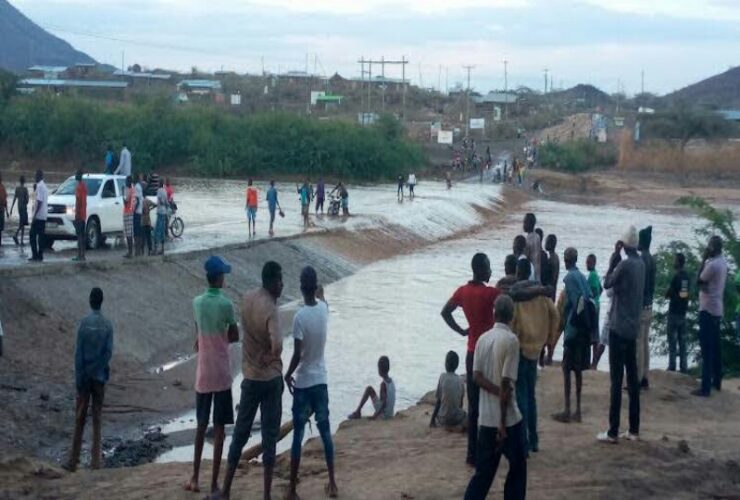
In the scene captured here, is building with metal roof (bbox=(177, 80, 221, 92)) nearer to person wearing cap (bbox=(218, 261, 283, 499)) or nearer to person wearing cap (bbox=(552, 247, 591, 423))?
person wearing cap (bbox=(552, 247, 591, 423))

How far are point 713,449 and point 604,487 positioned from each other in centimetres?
201

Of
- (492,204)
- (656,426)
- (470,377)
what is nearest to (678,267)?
(656,426)

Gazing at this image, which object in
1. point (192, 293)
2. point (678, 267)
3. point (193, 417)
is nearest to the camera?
point (678, 267)

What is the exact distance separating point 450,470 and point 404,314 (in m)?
17.9

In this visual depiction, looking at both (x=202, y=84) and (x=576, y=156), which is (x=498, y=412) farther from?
(x=202, y=84)

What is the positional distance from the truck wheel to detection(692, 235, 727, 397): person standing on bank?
1528cm

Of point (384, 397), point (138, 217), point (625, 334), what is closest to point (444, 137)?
point (138, 217)

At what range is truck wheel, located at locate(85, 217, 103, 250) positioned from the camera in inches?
1024

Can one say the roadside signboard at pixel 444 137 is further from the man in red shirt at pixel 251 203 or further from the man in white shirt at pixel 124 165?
the man in white shirt at pixel 124 165

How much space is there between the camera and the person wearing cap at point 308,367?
9500 mm

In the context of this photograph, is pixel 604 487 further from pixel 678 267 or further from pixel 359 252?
pixel 359 252

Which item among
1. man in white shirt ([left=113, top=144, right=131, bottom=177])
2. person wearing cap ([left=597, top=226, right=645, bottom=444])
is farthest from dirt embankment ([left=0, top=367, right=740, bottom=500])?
man in white shirt ([left=113, top=144, right=131, bottom=177])

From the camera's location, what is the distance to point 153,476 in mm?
10688

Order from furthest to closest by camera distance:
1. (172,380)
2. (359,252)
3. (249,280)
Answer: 1. (359,252)
2. (249,280)
3. (172,380)
